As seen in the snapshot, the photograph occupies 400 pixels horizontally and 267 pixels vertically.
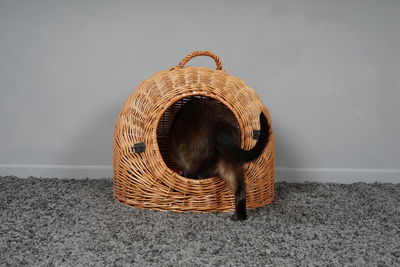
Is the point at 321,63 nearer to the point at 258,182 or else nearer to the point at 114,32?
the point at 258,182

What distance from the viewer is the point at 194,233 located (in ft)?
5.19

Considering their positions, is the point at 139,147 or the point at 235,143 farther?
the point at 139,147

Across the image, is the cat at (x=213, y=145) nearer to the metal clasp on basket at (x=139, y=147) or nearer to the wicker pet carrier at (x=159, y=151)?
the wicker pet carrier at (x=159, y=151)

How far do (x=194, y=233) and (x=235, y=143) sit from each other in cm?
41

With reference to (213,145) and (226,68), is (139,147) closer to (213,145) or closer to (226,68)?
(213,145)

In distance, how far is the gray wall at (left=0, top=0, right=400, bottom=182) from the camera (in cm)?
250

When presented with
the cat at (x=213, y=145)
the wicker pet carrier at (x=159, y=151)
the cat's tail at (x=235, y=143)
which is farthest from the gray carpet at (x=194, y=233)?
the cat's tail at (x=235, y=143)

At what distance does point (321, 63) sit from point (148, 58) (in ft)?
3.56

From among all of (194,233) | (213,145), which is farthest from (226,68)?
(194,233)

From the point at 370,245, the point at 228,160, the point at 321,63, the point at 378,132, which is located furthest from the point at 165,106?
the point at 378,132

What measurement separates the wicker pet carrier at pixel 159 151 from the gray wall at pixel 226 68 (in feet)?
2.18

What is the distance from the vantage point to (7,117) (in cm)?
259

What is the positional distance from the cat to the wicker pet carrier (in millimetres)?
77

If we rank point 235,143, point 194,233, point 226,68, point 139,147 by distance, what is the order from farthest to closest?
point 226,68 → point 139,147 → point 235,143 → point 194,233
